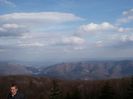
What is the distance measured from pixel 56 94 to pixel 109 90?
17.0m

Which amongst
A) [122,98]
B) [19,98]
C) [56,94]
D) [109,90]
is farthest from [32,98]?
[19,98]

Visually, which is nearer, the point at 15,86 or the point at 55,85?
the point at 15,86

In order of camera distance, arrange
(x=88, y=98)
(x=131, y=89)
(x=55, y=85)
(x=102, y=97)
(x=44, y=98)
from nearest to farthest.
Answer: (x=131, y=89) → (x=102, y=97) → (x=55, y=85) → (x=88, y=98) → (x=44, y=98)

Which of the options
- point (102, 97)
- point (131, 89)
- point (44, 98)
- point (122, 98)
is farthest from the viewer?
point (44, 98)

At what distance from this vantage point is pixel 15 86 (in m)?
15.8

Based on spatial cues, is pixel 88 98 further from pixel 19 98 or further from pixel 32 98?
pixel 19 98

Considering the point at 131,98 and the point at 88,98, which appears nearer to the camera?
the point at 131,98

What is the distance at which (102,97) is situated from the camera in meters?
74.9

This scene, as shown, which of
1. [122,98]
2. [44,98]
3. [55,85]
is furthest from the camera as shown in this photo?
[44,98]

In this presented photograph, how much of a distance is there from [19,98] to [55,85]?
64.7m

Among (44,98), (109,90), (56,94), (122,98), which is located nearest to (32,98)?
(44,98)

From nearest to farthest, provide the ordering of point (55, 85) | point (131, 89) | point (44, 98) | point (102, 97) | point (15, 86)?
point (15, 86), point (131, 89), point (102, 97), point (55, 85), point (44, 98)

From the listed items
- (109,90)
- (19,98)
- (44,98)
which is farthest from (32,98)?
(19,98)

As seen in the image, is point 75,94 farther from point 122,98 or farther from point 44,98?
point 44,98
